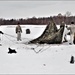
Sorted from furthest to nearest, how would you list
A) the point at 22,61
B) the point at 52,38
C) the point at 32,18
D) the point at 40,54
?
the point at 32,18
the point at 52,38
the point at 40,54
the point at 22,61

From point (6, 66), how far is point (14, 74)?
1.64 m

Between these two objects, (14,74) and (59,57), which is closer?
(14,74)

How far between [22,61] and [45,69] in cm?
198

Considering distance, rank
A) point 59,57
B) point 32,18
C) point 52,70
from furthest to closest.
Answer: point 32,18
point 59,57
point 52,70

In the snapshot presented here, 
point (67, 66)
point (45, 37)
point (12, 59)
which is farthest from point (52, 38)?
point (67, 66)

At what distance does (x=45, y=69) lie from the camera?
12289 millimetres

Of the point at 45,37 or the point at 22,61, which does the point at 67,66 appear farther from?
the point at 45,37

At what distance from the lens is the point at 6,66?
12852 mm

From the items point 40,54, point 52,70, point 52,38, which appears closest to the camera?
point 52,70

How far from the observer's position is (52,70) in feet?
39.5

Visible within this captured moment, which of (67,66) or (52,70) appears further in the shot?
(67,66)

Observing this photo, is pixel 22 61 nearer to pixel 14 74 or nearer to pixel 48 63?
pixel 48 63

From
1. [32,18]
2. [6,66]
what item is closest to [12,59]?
[6,66]

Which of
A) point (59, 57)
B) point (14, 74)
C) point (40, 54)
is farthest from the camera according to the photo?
point (40, 54)
